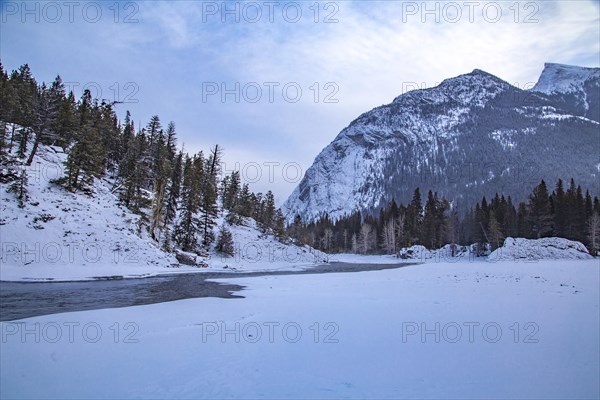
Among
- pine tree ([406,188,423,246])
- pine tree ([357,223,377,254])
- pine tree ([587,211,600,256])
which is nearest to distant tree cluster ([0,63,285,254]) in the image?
pine tree ([406,188,423,246])

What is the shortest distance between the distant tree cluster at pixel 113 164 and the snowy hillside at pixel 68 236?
142 cm

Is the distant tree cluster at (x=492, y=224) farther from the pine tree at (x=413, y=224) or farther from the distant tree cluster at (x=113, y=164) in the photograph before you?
the distant tree cluster at (x=113, y=164)

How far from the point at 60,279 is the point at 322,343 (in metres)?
26.5

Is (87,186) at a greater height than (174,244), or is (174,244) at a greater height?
(87,186)

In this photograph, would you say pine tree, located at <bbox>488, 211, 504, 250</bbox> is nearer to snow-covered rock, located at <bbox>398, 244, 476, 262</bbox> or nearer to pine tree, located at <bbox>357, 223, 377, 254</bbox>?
snow-covered rock, located at <bbox>398, 244, 476, 262</bbox>

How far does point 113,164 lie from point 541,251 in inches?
2865

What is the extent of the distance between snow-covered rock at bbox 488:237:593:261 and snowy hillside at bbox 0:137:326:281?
4222 cm

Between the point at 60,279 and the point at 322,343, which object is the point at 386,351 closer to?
the point at 322,343

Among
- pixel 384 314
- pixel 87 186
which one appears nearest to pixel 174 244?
pixel 87 186

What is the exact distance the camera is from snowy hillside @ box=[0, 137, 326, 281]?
1157 inches

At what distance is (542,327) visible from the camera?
30.8ft

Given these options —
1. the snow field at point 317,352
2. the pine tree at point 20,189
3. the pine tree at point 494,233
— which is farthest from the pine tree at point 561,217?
the pine tree at point 20,189

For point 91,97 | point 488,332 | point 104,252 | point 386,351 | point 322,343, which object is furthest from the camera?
point 91,97

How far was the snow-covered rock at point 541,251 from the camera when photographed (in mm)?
51312
